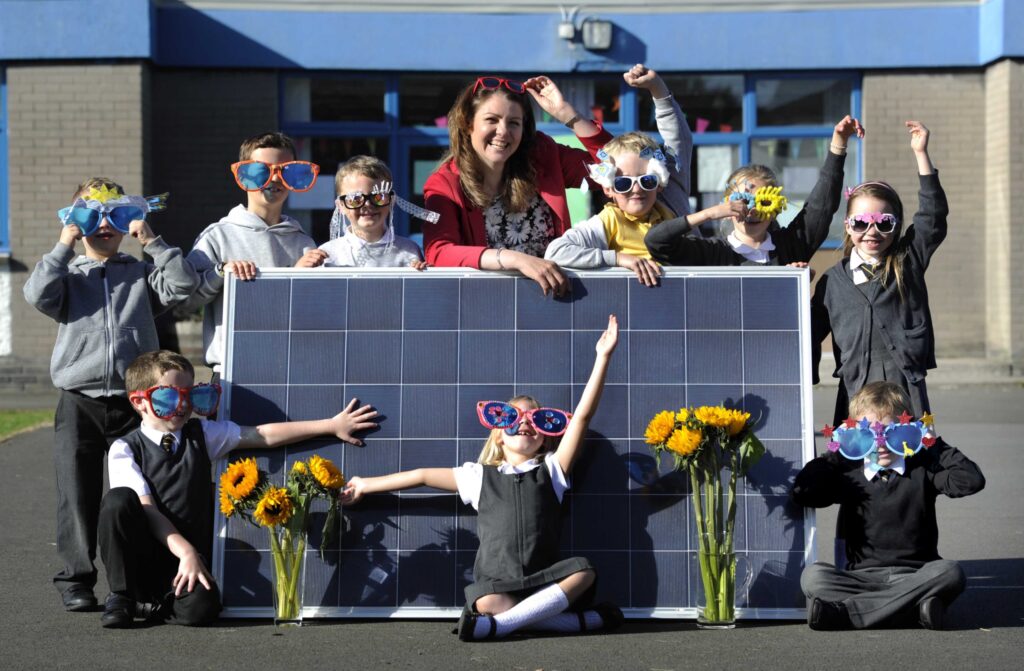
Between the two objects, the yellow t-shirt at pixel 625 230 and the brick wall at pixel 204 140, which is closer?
the yellow t-shirt at pixel 625 230

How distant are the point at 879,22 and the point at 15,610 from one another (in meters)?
13.0

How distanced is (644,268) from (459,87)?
11.1m

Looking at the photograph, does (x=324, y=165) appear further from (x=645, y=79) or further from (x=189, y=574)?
(x=189, y=574)

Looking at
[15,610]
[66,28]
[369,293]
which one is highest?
[66,28]

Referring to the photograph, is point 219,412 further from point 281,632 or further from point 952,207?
point 952,207

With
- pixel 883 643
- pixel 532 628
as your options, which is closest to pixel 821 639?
pixel 883 643

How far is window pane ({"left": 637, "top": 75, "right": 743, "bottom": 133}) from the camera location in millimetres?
17312

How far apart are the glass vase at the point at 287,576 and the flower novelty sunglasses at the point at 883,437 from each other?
2.15m

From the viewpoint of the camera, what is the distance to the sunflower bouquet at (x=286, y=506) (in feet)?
19.3

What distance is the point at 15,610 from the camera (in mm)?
6445

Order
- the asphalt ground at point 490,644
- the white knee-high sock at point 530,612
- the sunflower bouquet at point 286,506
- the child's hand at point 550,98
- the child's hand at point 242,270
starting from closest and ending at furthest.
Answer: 1. the asphalt ground at point 490,644
2. the white knee-high sock at point 530,612
3. the sunflower bouquet at point 286,506
4. the child's hand at point 242,270
5. the child's hand at point 550,98

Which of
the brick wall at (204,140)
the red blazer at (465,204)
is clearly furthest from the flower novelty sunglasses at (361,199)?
the brick wall at (204,140)

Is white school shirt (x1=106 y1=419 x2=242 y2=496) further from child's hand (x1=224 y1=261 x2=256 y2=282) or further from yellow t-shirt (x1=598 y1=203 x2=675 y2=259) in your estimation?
yellow t-shirt (x1=598 y1=203 x2=675 y2=259)

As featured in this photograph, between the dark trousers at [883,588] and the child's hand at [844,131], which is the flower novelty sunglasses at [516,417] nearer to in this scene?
the dark trousers at [883,588]
